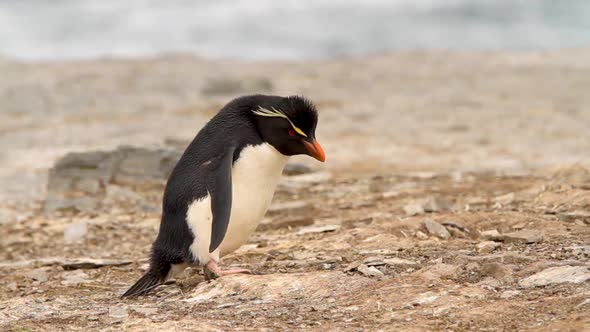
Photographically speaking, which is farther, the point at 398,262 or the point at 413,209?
→ the point at 413,209

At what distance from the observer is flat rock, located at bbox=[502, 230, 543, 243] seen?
16.4 ft

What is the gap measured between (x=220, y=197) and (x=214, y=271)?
41cm

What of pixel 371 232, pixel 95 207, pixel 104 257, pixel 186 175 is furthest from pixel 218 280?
pixel 95 207

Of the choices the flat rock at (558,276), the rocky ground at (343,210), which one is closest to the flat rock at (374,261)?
the rocky ground at (343,210)

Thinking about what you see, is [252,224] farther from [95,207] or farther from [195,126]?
[195,126]

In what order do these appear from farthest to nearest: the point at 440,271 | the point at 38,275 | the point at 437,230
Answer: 1. the point at 38,275
2. the point at 437,230
3. the point at 440,271

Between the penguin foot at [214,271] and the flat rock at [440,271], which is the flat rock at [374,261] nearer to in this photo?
the flat rock at [440,271]

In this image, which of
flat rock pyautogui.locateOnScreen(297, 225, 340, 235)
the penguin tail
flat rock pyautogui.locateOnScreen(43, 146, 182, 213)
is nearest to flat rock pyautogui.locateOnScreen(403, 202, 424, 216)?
flat rock pyautogui.locateOnScreen(297, 225, 340, 235)

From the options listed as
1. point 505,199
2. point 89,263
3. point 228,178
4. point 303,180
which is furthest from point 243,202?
point 303,180

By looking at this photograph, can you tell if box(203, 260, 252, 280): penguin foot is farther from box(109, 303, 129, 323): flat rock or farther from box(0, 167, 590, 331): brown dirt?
box(109, 303, 129, 323): flat rock

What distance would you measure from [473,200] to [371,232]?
5.23 ft

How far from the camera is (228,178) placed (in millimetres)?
4672

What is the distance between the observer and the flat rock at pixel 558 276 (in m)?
4.07

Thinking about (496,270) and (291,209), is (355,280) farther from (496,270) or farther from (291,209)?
(291,209)
